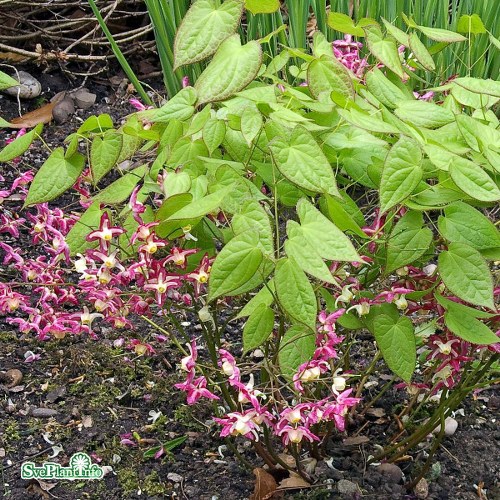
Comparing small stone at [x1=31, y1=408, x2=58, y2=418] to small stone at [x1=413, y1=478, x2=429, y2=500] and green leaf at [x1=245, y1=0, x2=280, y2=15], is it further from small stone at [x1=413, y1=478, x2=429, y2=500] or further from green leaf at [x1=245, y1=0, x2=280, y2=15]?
green leaf at [x1=245, y1=0, x2=280, y2=15]

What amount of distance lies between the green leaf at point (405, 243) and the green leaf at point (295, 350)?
0.53ft

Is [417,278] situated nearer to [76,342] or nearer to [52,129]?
[76,342]

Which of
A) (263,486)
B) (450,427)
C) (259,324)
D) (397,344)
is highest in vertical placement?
(259,324)

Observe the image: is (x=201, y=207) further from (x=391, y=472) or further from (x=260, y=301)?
(x=391, y=472)

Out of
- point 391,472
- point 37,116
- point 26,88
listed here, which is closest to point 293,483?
point 391,472

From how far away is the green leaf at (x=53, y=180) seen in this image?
4.13ft

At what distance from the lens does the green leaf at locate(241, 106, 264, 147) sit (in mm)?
1132

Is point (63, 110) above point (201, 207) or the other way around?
the other way around

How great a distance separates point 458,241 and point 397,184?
15cm

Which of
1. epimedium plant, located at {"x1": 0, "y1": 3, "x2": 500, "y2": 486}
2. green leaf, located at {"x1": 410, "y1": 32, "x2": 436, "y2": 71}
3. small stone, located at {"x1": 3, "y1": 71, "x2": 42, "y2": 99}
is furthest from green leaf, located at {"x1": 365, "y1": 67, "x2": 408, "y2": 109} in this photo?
small stone, located at {"x1": 3, "y1": 71, "x2": 42, "y2": 99}

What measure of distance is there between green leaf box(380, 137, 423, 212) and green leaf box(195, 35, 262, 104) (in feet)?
0.80

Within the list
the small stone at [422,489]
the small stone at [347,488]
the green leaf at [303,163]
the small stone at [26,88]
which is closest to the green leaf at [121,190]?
the green leaf at [303,163]

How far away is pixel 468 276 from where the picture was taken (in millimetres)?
1143

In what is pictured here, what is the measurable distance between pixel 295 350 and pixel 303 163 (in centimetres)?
30
